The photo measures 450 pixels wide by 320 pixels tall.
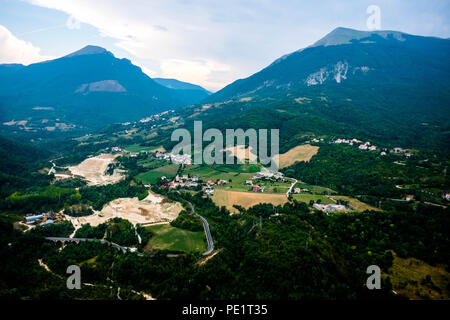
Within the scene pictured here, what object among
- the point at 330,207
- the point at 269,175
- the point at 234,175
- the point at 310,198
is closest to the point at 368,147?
the point at 269,175


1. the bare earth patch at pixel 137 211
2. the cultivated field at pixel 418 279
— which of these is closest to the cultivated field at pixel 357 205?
the cultivated field at pixel 418 279

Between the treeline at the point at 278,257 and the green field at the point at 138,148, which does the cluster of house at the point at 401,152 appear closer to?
the treeline at the point at 278,257

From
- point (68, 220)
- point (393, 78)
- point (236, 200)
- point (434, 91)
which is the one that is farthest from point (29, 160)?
point (393, 78)

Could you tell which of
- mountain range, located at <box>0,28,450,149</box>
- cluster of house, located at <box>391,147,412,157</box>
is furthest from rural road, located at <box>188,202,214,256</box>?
cluster of house, located at <box>391,147,412,157</box>

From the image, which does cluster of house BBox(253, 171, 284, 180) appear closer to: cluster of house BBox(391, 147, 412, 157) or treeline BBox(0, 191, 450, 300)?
treeline BBox(0, 191, 450, 300)

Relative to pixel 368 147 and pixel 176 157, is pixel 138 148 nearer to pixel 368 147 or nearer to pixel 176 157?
pixel 176 157

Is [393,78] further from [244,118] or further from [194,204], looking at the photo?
[194,204]

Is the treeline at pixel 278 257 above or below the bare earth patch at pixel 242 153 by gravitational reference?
below

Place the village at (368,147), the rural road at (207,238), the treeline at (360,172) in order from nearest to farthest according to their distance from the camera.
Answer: the rural road at (207,238) < the treeline at (360,172) < the village at (368,147)
